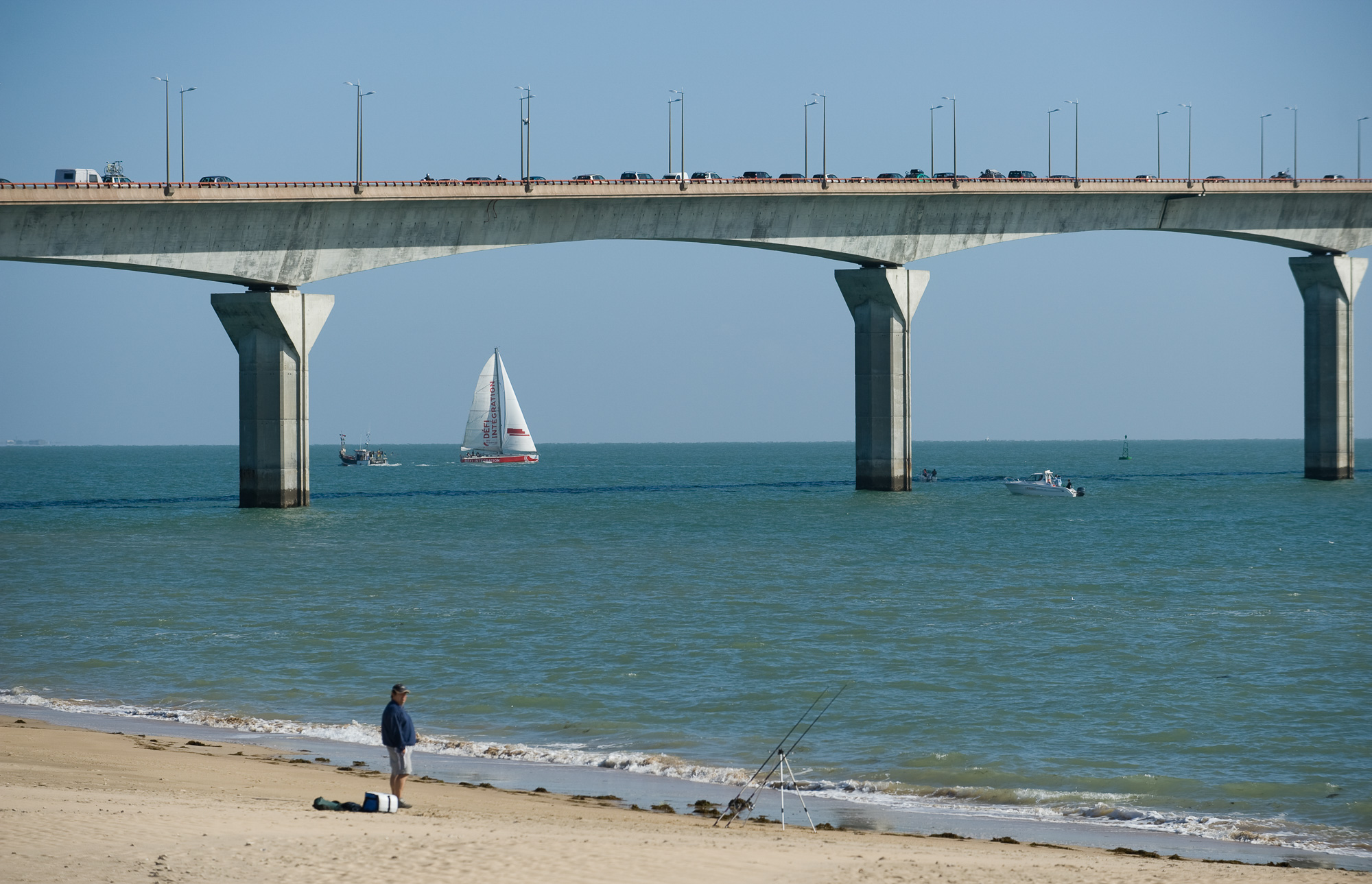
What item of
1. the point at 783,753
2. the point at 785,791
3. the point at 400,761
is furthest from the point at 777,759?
the point at 400,761

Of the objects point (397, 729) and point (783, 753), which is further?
point (783, 753)

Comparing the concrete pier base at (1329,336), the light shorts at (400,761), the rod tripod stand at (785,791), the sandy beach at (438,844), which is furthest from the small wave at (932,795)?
the concrete pier base at (1329,336)

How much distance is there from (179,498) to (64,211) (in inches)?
1315

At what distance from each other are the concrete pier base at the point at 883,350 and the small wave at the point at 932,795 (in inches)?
2174

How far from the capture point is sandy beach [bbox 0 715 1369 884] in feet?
44.4

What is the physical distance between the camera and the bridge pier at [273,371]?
6322 cm

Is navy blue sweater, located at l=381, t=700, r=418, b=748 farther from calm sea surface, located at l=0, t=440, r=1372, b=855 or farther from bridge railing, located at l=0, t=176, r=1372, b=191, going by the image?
bridge railing, located at l=0, t=176, r=1372, b=191

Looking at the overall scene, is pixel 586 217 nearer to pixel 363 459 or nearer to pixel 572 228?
pixel 572 228

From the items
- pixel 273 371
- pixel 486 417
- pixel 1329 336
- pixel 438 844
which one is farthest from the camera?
pixel 486 417

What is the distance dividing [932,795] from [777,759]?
2.55 meters

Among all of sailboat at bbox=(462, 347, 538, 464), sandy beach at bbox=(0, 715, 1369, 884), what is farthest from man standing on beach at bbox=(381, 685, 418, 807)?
sailboat at bbox=(462, 347, 538, 464)

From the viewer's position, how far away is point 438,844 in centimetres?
1456

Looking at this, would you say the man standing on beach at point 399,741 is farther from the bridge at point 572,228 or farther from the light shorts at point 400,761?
the bridge at point 572,228

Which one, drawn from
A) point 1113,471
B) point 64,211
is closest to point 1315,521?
point 64,211
